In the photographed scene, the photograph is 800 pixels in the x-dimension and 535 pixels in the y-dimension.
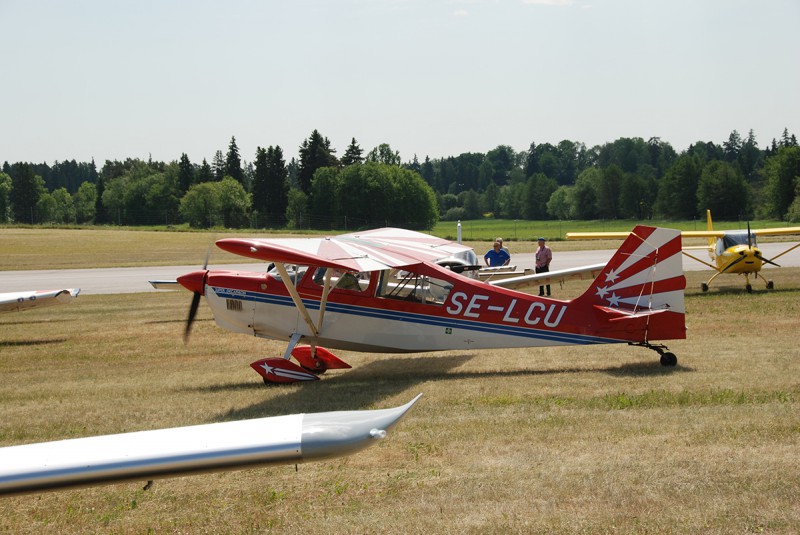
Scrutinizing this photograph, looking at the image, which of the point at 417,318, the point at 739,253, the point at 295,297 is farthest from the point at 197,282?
the point at 739,253

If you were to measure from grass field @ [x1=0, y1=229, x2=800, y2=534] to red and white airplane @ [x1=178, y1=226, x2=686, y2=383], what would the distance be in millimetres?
523

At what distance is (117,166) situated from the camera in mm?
173375

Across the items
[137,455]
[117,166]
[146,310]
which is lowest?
[146,310]

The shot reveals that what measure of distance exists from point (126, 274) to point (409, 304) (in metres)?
26.9

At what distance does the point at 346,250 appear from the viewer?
37.4ft

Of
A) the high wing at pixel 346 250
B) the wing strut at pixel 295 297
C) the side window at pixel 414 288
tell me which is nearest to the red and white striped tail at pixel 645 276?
the side window at pixel 414 288

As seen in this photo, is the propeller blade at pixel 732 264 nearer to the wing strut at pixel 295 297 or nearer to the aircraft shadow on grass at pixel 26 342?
the wing strut at pixel 295 297

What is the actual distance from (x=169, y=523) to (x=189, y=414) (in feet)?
12.7

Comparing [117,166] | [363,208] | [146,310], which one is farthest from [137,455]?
[117,166]

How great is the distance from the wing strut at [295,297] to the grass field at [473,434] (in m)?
0.90

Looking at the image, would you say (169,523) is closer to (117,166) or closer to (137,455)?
(137,455)

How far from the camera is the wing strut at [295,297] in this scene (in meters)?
11.2

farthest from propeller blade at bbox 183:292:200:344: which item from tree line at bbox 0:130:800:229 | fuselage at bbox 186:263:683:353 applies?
tree line at bbox 0:130:800:229

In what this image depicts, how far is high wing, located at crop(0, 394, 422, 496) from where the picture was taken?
2.82 meters
